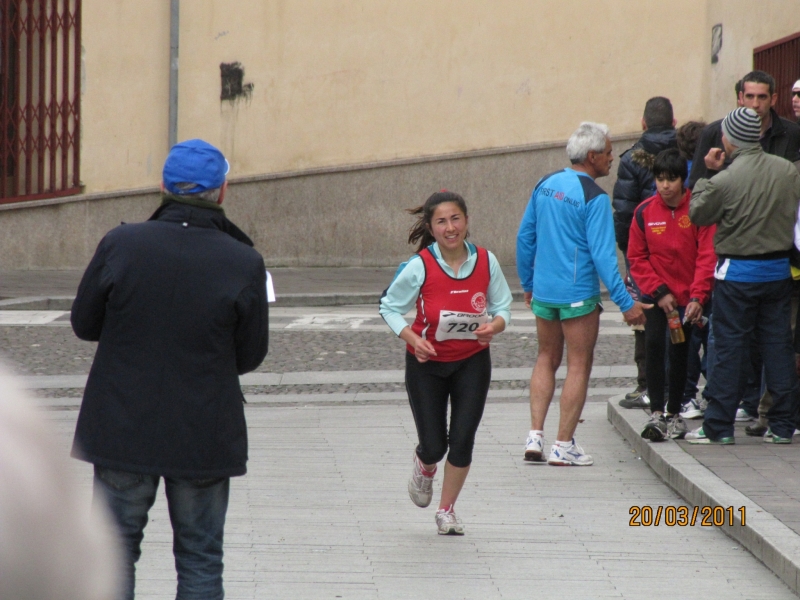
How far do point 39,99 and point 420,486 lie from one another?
52.0 feet

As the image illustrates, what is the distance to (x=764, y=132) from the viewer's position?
302 inches

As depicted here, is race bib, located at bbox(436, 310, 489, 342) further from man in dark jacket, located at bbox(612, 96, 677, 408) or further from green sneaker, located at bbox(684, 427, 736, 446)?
man in dark jacket, located at bbox(612, 96, 677, 408)

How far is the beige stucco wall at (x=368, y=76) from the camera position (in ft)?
63.5

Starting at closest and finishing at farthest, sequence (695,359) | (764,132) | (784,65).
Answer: (764,132)
(695,359)
(784,65)

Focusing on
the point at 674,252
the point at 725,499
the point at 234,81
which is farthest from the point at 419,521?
the point at 234,81

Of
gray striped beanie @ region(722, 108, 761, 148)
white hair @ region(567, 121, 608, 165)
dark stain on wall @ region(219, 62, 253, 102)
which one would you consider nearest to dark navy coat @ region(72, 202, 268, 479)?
white hair @ region(567, 121, 608, 165)

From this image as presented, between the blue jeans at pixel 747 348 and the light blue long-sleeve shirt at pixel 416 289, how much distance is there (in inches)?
75.2

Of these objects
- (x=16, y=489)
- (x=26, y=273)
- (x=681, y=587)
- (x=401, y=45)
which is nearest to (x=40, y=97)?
(x=26, y=273)

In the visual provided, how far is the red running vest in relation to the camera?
5.48m

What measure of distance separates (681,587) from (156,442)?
2233mm

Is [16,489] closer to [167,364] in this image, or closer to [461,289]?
[167,364]

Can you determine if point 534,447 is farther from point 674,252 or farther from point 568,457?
point 674,252

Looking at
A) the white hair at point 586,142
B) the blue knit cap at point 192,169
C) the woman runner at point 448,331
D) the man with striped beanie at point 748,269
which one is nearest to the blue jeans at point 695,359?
the man with striped beanie at point 748,269
